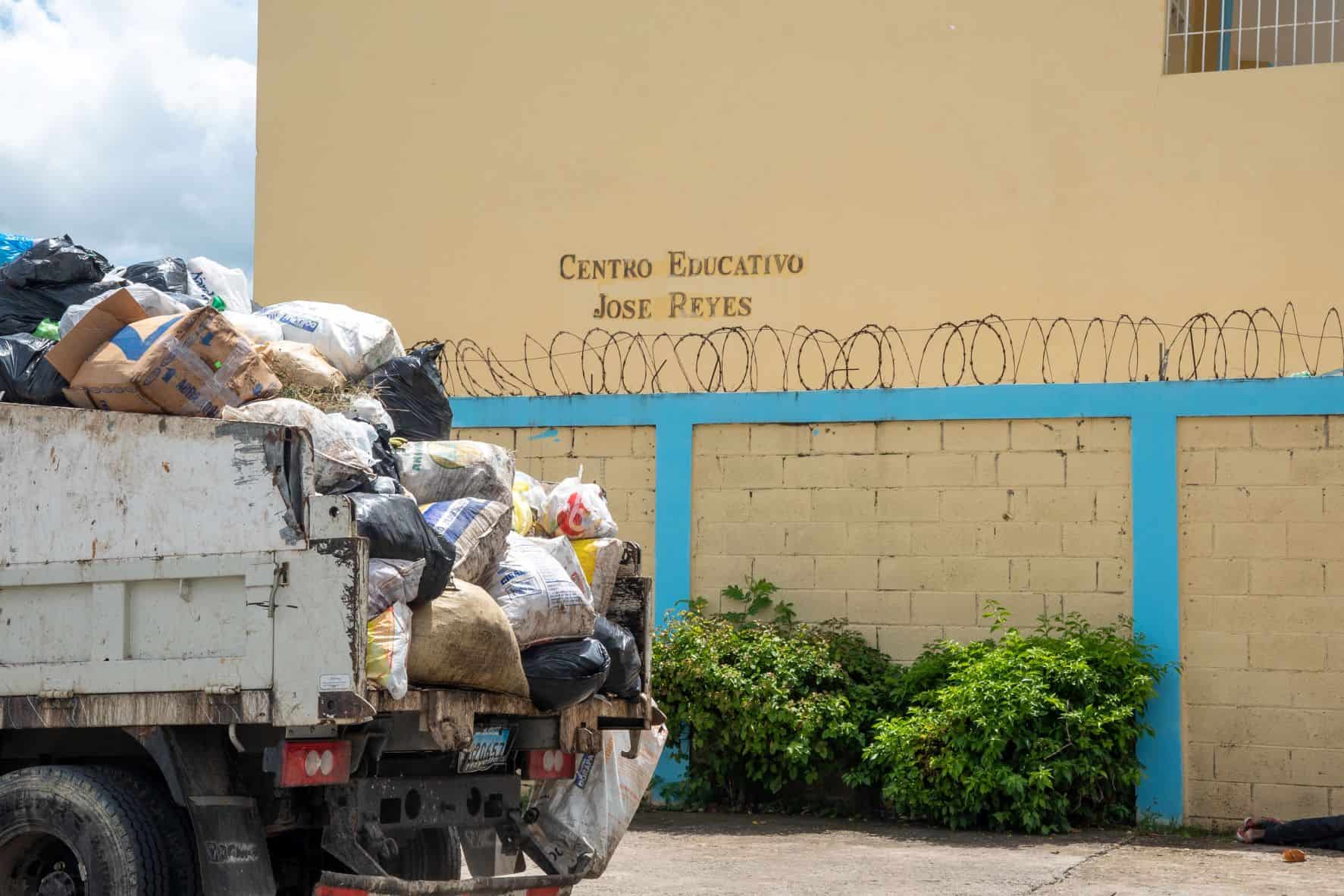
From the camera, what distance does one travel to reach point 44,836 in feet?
15.8

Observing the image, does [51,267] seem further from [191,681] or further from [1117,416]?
[1117,416]

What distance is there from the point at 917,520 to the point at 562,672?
375cm

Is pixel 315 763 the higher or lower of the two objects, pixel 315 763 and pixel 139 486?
the lower

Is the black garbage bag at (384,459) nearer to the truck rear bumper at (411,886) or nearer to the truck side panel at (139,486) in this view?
the truck side panel at (139,486)

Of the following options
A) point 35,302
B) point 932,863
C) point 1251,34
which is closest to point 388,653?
point 35,302

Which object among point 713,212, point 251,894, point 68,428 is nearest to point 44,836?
A: point 251,894

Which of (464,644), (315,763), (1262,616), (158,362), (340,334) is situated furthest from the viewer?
(1262,616)

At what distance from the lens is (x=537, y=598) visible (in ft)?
17.2

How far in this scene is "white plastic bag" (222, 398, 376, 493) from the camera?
16.1 ft

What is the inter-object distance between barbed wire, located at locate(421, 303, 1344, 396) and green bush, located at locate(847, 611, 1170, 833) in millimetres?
3466

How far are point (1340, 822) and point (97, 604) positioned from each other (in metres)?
5.75

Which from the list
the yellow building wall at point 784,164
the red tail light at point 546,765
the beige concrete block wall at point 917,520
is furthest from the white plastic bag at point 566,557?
the yellow building wall at point 784,164

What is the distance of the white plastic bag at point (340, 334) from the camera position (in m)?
5.96

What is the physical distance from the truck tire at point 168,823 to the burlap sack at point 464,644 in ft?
2.61
